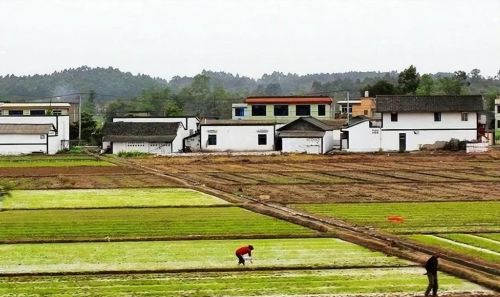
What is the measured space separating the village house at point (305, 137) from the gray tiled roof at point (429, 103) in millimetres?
6180

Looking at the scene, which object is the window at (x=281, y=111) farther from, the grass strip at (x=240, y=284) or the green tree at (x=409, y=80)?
the grass strip at (x=240, y=284)

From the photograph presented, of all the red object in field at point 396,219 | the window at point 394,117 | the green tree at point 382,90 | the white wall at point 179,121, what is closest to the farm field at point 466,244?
the red object in field at point 396,219

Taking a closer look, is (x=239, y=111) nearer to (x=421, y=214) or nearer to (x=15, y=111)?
(x=15, y=111)

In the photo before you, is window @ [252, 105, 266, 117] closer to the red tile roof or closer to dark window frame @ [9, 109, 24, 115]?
the red tile roof

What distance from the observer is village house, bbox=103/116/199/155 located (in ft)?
280

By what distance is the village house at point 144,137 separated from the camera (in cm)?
8531

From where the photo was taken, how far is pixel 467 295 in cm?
2078

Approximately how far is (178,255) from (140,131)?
200 feet

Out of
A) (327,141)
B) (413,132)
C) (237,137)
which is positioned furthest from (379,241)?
(237,137)

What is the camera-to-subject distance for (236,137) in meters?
87.4

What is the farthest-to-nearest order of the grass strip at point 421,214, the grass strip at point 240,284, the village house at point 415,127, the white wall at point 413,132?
the village house at point 415,127
the white wall at point 413,132
the grass strip at point 421,214
the grass strip at point 240,284

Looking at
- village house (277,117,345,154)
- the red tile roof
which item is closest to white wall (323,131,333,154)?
village house (277,117,345,154)

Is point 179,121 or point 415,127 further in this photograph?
point 179,121

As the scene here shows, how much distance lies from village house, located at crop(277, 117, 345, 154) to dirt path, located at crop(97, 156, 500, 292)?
38.9m
